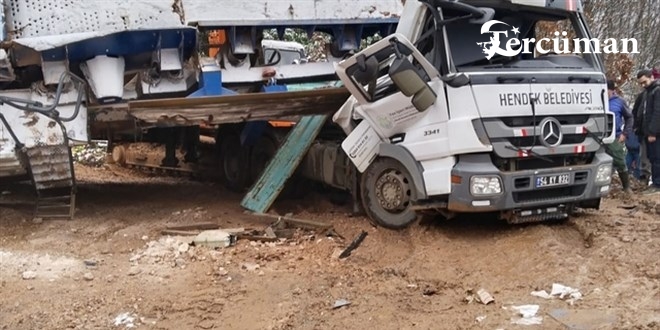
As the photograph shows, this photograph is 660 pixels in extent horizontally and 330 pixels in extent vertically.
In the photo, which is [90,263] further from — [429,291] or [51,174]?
[429,291]

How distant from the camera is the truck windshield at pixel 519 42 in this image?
6.45 m

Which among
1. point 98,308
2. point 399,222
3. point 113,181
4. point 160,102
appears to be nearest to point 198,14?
point 160,102

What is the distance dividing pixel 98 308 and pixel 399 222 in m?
2.84

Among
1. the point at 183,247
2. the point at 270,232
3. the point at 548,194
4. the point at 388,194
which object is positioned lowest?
the point at 270,232

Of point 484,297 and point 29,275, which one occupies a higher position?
point 484,297

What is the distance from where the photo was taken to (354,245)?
672 cm

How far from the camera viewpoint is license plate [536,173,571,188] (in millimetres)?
6348

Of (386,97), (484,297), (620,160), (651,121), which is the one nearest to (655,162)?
(651,121)

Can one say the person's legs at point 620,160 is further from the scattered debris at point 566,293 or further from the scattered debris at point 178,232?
the scattered debris at point 178,232

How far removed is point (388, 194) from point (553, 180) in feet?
4.90

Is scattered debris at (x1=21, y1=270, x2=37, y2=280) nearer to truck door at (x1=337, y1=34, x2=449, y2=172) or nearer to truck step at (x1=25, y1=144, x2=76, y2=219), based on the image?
truck step at (x1=25, y1=144, x2=76, y2=219)

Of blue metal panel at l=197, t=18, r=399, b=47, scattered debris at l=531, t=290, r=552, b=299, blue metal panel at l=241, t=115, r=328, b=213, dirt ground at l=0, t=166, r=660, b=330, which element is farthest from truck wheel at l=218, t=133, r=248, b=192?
Answer: scattered debris at l=531, t=290, r=552, b=299

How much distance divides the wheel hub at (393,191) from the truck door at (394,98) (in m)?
0.26

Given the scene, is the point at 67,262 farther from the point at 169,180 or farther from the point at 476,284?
the point at 169,180
